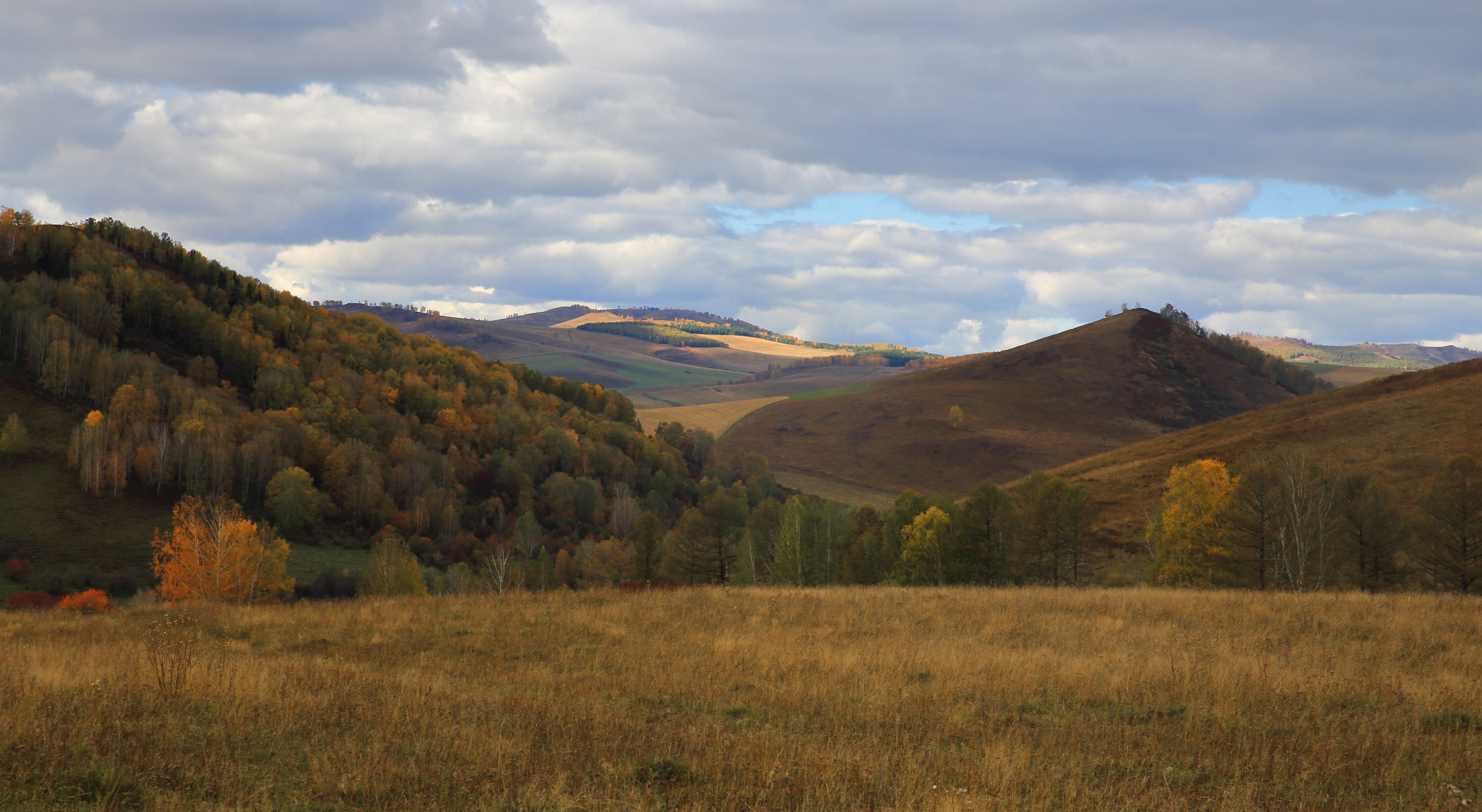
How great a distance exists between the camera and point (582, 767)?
7992 millimetres

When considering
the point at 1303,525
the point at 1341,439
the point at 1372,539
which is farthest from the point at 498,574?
the point at 1341,439

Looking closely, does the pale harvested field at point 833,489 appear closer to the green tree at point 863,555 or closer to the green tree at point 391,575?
the green tree at point 863,555

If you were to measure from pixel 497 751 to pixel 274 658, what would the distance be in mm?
8041

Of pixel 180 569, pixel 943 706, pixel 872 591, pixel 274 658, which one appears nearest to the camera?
pixel 943 706

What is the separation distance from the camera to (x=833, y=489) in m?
148

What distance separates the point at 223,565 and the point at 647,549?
98.2ft

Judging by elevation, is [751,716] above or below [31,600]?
above

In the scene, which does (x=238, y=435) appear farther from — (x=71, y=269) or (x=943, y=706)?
(x=943, y=706)

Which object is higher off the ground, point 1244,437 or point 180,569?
point 1244,437

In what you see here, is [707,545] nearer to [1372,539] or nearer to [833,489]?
[1372,539]

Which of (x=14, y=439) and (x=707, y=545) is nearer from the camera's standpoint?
(x=707, y=545)

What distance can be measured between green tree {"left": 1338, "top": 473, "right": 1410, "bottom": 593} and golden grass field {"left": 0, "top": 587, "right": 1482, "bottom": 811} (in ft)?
101

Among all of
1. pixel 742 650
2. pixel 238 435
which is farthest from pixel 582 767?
pixel 238 435

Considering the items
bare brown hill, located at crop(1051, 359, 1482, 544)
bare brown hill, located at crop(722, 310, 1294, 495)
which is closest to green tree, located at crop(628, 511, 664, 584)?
bare brown hill, located at crop(1051, 359, 1482, 544)
